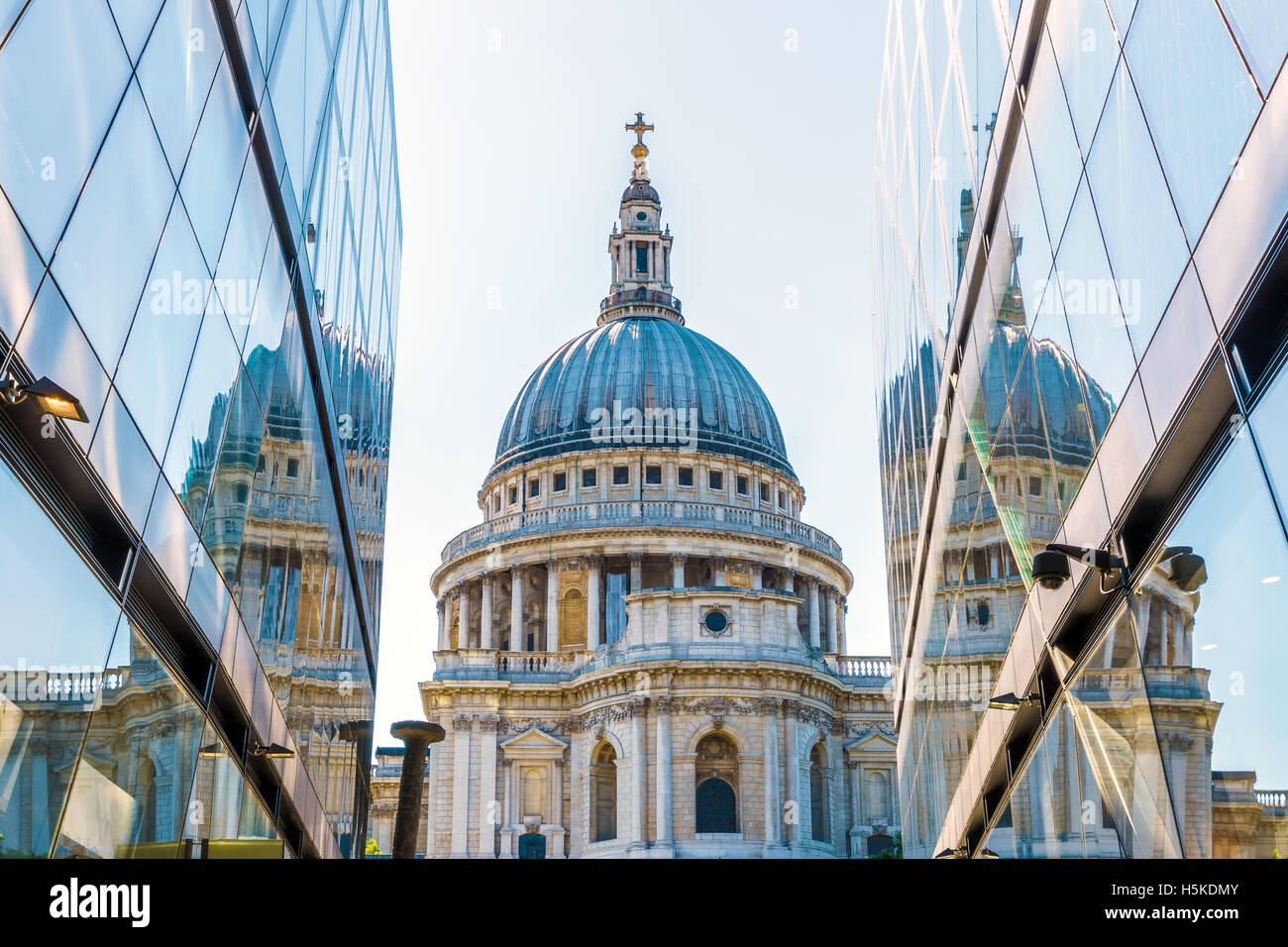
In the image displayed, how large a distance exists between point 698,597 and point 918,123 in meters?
42.6

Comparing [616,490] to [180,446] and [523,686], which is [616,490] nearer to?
[523,686]

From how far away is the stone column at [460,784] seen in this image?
64.2m

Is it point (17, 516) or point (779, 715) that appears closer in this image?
point (17, 516)

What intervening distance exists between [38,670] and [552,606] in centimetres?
6932

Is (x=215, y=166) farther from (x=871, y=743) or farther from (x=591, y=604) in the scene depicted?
(x=591, y=604)

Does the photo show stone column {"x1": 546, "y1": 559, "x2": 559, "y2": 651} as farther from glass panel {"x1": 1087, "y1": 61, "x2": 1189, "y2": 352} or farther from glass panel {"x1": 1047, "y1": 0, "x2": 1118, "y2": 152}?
glass panel {"x1": 1087, "y1": 61, "x2": 1189, "y2": 352}

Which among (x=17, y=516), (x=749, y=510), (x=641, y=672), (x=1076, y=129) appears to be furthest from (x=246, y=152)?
(x=749, y=510)

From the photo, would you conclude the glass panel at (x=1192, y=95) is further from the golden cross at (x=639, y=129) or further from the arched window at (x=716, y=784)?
the golden cross at (x=639, y=129)

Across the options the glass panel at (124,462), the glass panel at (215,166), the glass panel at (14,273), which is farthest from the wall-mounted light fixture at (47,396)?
the glass panel at (215,166)

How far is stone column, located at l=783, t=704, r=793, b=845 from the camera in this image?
207 feet

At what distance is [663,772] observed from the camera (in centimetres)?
6306

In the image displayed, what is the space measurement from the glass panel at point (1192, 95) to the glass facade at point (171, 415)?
7.42 metres

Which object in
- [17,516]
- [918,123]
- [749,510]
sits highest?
[749,510]

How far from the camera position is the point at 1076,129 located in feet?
42.5
